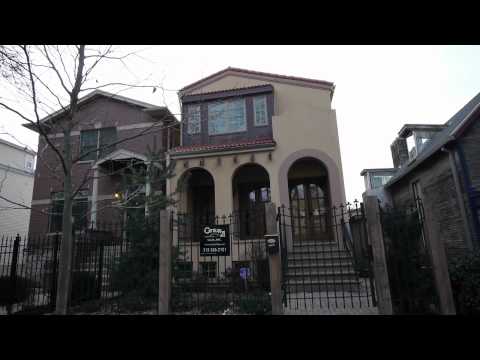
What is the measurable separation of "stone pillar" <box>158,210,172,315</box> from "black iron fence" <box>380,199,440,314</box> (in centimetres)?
428

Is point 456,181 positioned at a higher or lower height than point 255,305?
higher

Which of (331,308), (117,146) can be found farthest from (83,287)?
(117,146)

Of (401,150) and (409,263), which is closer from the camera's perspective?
(409,263)

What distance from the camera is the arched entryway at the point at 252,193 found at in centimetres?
1199

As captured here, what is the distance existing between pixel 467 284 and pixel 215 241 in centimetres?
493

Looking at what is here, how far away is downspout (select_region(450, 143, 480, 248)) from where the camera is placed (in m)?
8.87

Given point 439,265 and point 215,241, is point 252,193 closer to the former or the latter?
point 215,241

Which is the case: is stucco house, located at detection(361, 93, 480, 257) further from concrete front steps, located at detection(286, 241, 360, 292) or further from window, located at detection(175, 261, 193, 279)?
window, located at detection(175, 261, 193, 279)

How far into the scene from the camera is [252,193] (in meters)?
12.8

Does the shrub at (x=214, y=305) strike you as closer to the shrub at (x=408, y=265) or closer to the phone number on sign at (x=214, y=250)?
the phone number on sign at (x=214, y=250)
